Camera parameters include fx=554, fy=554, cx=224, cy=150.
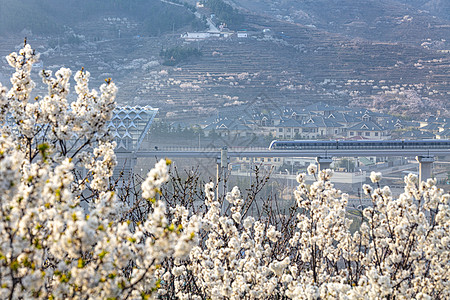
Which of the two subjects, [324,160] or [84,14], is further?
[84,14]

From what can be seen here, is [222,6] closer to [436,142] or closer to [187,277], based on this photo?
[436,142]

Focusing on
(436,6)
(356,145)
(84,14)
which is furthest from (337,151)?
(436,6)

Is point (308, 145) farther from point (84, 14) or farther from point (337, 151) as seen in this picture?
point (84, 14)

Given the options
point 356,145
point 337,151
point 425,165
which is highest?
point 356,145

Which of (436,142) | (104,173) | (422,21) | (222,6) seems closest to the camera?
(104,173)

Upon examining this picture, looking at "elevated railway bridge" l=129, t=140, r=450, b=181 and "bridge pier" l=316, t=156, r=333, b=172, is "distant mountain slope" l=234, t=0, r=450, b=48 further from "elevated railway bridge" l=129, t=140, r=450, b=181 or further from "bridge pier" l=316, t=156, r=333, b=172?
"bridge pier" l=316, t=156, r=333, b=172

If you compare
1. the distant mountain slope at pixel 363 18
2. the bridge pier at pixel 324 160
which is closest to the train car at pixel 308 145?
the bridge pier at pixel 324 160

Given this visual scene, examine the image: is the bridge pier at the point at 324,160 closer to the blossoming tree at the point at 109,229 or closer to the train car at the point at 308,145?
the train car at the point at 308,145

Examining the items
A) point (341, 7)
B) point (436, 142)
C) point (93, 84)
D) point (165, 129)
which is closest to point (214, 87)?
point (93, 84)
